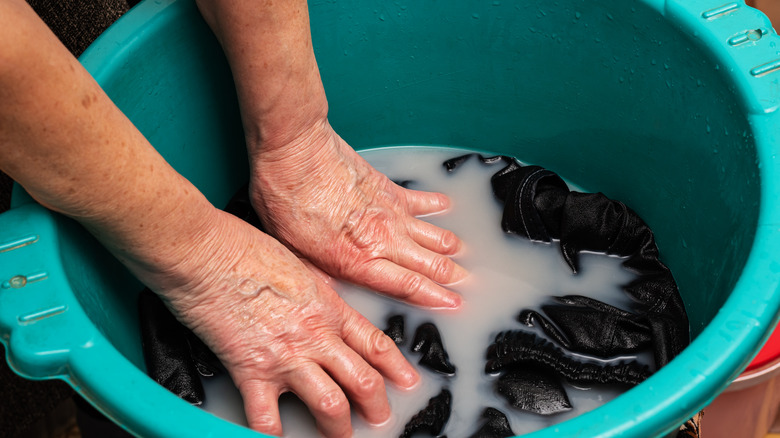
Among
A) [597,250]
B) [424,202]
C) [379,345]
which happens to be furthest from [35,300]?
[597,250]

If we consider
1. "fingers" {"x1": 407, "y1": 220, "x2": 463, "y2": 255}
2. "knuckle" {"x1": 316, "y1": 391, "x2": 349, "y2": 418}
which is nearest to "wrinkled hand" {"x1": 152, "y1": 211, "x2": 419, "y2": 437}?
"knuckle" {"x1": 316, "y1": 391, "x2": 349, "y2": 418}

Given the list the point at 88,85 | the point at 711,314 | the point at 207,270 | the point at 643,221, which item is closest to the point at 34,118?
the point at 88,85

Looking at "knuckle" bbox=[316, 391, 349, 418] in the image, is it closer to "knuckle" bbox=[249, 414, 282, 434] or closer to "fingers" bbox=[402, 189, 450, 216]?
"knuckle" bbox=[249, 414, 282, 434]

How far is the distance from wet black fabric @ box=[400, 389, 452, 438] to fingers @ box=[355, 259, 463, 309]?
0.50 ft

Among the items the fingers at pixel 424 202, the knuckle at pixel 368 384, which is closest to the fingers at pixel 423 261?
the fingers at pixel 424 202

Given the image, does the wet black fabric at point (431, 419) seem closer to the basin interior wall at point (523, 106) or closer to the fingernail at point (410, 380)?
the fingernail at point (410, 380)

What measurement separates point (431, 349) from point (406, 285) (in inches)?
3.9

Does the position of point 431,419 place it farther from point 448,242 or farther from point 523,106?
point 523,106

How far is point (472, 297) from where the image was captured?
100 centimetres

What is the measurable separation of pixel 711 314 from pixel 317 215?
20.8 inches

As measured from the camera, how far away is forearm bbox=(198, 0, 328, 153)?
86 centimetres

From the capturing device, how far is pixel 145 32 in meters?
0.91

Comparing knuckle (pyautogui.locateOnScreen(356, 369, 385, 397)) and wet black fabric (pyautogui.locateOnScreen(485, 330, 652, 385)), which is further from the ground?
knuckle (pyautogui.locateOnScreen(356, 369, 385, 397))

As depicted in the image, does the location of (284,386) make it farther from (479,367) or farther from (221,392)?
(479,367)
